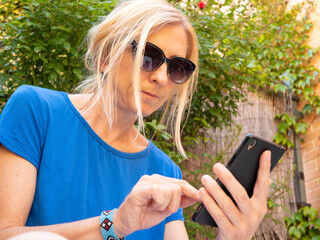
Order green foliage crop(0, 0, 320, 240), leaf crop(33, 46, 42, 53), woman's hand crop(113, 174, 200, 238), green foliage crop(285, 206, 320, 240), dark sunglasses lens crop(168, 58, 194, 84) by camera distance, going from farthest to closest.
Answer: green foliage crop(285, 206, 320, 240) → green foliage crop(0, 0, 320, 240) → leaf crop(33, 46, 42, 53) → dark sunglasses lens crop(168, 58, 194, 84) → woman's hand crop(113, 174, 200, 238)

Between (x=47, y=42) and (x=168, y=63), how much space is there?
1558 mm

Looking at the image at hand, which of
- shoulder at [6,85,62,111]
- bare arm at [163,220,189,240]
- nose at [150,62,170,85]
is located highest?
nose at [150,62,170,85]

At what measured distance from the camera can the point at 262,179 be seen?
3.99 feet

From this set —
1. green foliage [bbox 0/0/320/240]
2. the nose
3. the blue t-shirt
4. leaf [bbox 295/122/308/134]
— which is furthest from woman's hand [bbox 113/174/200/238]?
leaf [bbox 295/122/308/134]

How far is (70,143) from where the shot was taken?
1558mm

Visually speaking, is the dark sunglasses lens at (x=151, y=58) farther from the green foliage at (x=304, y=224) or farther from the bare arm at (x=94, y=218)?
the green foliage at (x=304, y=224)

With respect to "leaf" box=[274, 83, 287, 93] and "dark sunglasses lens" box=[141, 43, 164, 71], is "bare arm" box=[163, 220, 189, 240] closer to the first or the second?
"dark sunglasses lens" box=[141, 43, 164, 71]

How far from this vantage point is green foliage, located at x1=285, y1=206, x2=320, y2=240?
405 cm

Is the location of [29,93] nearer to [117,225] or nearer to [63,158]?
[63,158]

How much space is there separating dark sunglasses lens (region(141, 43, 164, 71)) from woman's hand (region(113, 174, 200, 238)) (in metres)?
0.59

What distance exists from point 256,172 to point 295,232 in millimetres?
3176

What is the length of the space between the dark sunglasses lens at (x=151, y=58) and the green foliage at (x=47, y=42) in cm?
124

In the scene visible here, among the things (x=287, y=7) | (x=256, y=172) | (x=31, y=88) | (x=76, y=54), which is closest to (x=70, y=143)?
(x=31, y=88)

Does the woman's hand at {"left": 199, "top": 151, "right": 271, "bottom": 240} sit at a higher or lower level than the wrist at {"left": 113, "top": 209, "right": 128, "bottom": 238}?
higher
